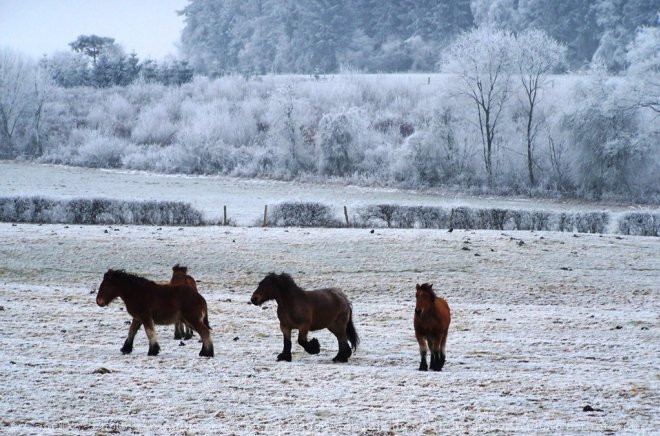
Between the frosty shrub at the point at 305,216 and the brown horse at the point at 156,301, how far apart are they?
70.7ft

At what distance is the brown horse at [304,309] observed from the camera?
13.0 metres

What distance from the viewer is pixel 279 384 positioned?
11.5m

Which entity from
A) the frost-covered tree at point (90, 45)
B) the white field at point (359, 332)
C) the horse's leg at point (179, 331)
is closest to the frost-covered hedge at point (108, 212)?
the white field at point (359, 332)

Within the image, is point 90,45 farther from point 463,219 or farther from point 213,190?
point 463,219

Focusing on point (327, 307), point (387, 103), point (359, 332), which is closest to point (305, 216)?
point (359, 332)

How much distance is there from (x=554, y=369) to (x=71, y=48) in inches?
3921

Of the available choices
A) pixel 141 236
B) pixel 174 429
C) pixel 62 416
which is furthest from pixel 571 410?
pixel 141 236

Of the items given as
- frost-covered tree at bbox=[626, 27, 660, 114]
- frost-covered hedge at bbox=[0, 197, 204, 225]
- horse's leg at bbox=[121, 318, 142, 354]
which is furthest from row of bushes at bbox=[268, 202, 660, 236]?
frost-covered tree at bbox=[626, 27, 660, 114]

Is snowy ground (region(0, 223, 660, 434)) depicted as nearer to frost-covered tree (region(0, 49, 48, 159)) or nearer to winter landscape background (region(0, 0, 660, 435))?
winter landscape background (region(0, 0, 660, 435))

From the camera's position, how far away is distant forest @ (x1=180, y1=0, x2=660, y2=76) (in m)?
97.1

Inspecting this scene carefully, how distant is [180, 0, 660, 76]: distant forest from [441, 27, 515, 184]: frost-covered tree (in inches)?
1434

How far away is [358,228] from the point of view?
33.8 meters

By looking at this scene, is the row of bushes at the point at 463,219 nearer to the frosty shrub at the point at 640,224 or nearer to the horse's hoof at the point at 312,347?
the frosty shrub at the point at 640,224

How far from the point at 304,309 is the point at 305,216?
2203 cm
